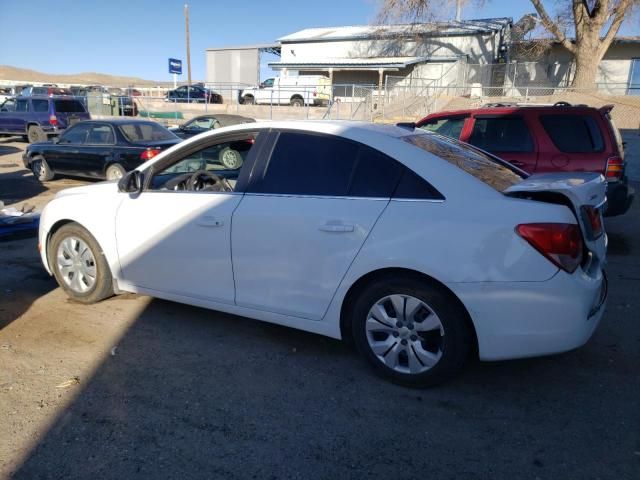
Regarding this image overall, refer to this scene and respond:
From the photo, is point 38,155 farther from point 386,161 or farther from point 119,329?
point 386,161

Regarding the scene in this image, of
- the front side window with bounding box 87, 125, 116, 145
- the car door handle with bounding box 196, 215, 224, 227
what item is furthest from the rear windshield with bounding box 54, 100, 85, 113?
the car door handle with bounding box 196, 215, 224, 227

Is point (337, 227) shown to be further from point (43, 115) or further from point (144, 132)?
point (43, 115)

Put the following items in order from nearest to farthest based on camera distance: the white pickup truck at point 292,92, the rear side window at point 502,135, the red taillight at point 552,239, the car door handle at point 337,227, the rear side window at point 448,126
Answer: the red taillight at point 552,239
the car door handle at point 337,227
the rear side window at point 502,135
the rear side window at point 448,126
the white pickup truck at point 292,92

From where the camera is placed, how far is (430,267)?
285 cm

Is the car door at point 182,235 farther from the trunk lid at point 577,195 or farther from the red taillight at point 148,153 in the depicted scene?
the red taillight at point 148,153

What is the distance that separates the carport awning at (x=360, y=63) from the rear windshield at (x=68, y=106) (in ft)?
63.3

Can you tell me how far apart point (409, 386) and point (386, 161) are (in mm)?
1417

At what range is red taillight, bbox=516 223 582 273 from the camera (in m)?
2.71

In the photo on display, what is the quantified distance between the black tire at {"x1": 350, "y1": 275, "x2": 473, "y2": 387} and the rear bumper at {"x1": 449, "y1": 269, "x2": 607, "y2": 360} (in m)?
0.10

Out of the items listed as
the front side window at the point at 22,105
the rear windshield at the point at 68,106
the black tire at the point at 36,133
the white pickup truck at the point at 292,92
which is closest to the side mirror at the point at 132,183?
Answer: the rear windshield at the point at 68,106

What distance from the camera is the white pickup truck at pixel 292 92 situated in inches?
1170

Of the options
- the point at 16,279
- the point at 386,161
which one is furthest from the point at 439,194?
the point at 16,279

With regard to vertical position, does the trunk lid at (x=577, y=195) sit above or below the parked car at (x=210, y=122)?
above

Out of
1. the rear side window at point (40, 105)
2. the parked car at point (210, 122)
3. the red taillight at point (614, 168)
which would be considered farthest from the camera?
the rear side window at point (40, 105)
